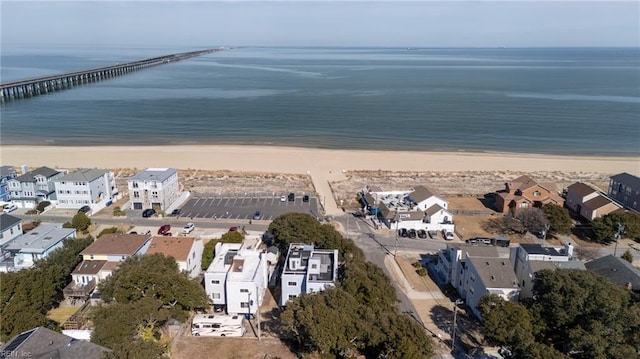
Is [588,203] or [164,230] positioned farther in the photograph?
[588,203]

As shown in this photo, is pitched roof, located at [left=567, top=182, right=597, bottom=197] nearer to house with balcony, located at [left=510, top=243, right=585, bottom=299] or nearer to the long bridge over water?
house with balcony, located at [left=510, top=243, right=585, bottom=299]

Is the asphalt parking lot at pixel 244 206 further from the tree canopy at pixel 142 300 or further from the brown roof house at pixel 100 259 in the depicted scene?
the tree canopy at pixel 142 300

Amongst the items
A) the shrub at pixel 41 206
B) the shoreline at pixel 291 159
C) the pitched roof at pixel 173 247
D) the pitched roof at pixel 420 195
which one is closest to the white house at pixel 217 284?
the pitched roof at pixel 173 247

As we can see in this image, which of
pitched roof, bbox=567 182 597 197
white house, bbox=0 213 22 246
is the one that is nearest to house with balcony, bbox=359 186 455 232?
pitched roof, bbox=567 182 597 197

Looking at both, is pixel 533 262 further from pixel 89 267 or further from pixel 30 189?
pixel 30 189

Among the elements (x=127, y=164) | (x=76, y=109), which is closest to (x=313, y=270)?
(x=127, y=164)

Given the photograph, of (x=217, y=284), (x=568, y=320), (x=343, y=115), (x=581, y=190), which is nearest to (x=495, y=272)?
(x=568, y=320)
